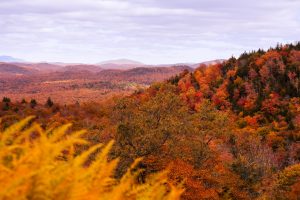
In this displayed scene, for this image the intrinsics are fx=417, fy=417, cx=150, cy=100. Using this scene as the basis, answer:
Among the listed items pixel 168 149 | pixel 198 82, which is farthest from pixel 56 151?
pixel 198 82

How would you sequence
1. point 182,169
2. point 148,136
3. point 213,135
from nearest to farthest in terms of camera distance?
point 182,169 → point 148,136 → point 213,135

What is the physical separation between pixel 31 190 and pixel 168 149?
28.7m

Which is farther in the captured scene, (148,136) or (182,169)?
(148,136)

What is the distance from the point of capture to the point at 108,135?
32.6 m

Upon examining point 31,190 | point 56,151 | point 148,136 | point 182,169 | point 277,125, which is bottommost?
point 277,125

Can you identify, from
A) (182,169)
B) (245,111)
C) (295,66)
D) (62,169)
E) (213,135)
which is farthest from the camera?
Result: (295,66)

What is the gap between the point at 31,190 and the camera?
3.19 meters

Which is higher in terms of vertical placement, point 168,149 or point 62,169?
point 62,169

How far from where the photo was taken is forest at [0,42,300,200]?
3.42 meters

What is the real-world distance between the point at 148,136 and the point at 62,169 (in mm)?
27150

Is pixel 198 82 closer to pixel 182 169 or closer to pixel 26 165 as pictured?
pixel 182 169

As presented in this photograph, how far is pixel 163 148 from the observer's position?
104 feet

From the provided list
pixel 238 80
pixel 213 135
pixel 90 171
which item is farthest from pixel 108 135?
pixel 238 80

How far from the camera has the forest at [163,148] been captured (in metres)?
3.42
